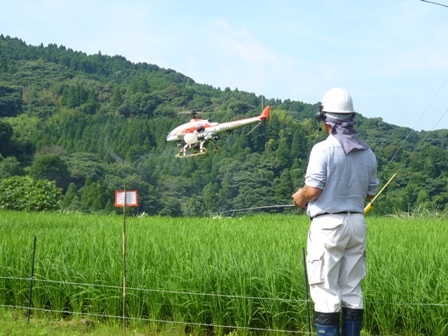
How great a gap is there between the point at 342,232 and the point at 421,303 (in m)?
1.51

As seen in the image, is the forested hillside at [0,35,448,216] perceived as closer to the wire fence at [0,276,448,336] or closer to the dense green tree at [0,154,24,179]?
the dense green tree at [0,154,24,179]

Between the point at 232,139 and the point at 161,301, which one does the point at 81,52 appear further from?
the point at 161,301

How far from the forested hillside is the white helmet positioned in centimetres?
1652

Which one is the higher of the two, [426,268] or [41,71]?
[41,71]

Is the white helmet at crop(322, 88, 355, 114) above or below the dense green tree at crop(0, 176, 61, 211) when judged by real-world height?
above

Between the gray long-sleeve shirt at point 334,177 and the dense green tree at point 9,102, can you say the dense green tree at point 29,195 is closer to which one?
the gray long-sleeve shirt at point 334,177

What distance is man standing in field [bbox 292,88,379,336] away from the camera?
3.78 metres

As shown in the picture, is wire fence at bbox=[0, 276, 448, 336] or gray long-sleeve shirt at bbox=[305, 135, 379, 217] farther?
wire fence at bbox=[0, 276, 448, 336]

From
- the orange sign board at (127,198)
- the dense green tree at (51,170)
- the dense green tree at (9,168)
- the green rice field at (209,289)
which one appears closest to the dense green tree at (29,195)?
the green rice field at (209,289)

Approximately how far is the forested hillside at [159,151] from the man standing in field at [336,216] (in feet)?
54.3

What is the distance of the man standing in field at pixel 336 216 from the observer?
3.78 meters

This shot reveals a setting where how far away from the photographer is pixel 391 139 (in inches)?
1794

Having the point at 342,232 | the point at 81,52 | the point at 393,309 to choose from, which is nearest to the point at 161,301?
the point at 393,309

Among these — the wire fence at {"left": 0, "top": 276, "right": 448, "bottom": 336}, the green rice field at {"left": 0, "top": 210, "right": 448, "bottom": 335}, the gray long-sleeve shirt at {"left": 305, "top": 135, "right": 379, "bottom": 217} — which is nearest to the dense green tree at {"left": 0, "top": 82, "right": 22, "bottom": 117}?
the green rice field at {"left": 0, "top": 210, "right": 448, "bottom": 335}
